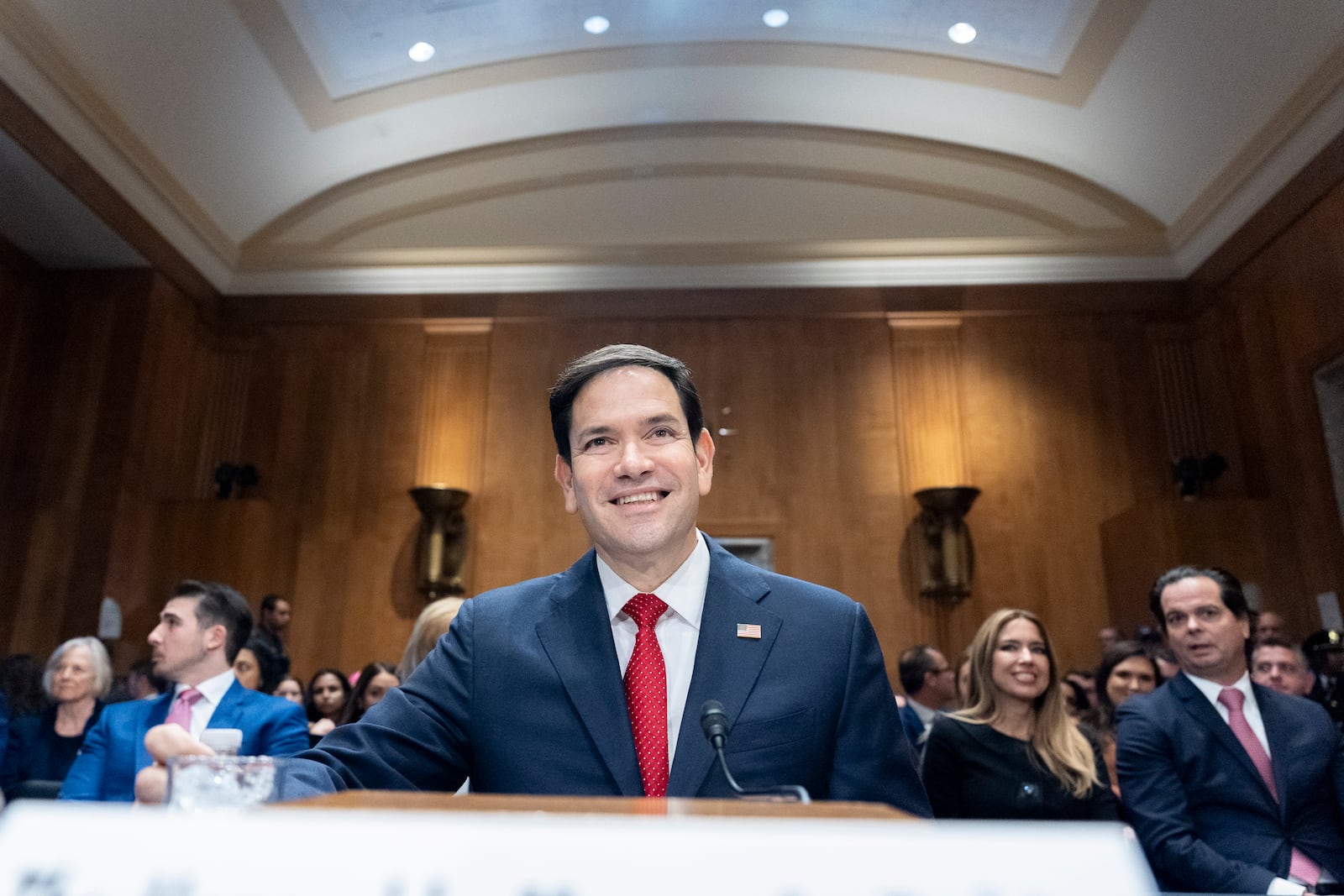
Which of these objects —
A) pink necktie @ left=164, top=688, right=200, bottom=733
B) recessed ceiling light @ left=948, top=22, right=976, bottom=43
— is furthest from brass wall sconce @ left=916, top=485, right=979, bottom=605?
pink necktie @ left=164, top=688, right=200, bottom=733

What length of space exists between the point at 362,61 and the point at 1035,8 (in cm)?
491

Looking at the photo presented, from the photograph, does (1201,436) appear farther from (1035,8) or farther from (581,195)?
(581,195)

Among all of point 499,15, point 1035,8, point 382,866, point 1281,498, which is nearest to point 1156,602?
point 382,866

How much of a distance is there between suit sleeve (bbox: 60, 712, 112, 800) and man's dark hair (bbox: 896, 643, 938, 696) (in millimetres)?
4051

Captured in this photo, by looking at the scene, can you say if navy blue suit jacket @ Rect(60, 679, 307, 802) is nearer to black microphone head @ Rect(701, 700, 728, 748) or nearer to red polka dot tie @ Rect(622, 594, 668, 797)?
red polka dot tie @ Rect(622, 594, 668, 797)

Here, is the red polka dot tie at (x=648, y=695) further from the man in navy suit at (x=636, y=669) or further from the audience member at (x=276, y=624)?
the audience member at (x=276, y=624)

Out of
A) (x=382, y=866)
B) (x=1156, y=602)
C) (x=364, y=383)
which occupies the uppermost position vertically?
(x=364, y=383)

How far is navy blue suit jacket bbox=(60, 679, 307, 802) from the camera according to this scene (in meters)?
3.13

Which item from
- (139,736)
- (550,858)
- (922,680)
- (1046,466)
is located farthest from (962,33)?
(550,858)

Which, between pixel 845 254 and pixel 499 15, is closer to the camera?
pixel 499 15

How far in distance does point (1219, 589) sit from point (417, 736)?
106 inches

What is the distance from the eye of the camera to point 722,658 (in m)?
1.56

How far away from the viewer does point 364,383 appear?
8.64 metres

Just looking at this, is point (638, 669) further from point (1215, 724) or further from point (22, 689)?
point (22, 689)
